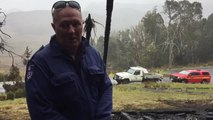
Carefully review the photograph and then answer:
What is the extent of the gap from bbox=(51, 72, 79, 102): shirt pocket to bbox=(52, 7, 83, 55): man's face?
161mm

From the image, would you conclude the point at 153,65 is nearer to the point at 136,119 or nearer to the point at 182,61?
the point at 182,61

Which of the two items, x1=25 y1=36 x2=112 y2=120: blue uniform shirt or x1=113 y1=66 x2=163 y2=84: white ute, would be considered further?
x1=113 y1=66 x2=163 y2=84: white ute

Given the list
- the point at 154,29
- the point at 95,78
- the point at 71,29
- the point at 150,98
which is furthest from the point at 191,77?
the point at 154,29

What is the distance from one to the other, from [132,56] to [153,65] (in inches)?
150

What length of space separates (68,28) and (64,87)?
1.04 feet

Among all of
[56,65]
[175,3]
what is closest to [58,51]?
[56,65]

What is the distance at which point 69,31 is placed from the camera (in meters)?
1.86

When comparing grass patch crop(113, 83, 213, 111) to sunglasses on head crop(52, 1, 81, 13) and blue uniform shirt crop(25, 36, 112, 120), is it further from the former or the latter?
sunglasses on head crop(52, 1, 81, 13)

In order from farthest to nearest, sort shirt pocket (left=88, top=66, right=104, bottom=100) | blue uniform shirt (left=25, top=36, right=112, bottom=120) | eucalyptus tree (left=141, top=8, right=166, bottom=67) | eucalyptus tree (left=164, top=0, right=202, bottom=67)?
eucalyptus tree (left=141, top=8, right=166, bottom=67), eucalyptus tree (left=164, top=0, right=202, bottom=67), shirt pocket (left=88, top=66, right=104, bottom=100), blue uniform shirt (left=25, top=36, right=112, bottom=120)

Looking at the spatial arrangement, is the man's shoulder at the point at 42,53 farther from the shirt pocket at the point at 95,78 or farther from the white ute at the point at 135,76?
the white ute at the point at 135,76

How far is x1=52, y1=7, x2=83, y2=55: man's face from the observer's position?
73.6 inches

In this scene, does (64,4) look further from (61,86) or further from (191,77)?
(191,77)

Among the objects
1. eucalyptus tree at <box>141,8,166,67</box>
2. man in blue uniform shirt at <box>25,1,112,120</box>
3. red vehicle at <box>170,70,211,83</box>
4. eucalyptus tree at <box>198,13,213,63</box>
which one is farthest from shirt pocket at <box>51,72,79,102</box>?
eucalyptus tree at <box>141,8,166,67</box>

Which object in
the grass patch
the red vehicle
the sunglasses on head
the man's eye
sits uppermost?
the sunglasses on head
